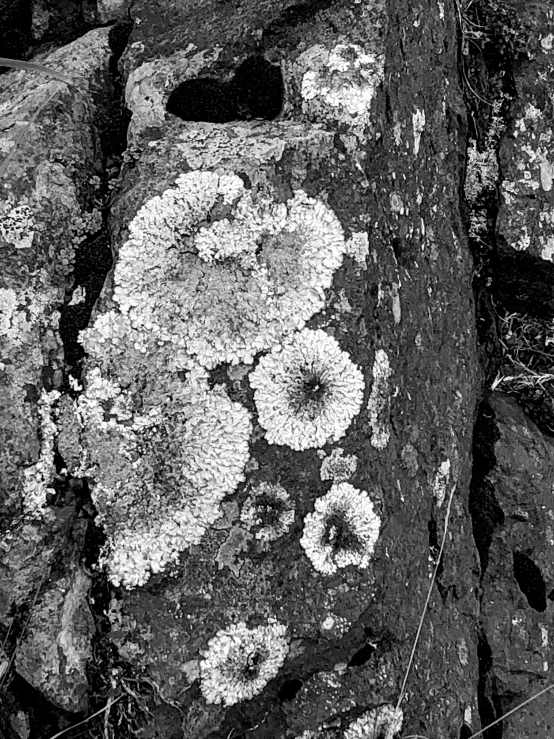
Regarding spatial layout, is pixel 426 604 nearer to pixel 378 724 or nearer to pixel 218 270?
pixel 378 724

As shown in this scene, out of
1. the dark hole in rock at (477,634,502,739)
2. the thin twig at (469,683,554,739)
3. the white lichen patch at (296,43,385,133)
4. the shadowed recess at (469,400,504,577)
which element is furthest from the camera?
the shadowed recess at (469,400,504,577)

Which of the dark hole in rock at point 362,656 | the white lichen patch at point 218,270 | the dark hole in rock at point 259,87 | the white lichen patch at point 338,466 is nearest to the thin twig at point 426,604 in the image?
the dark hole in rock at point 362,656

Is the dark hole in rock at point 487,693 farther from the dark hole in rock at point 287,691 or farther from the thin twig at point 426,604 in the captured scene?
the dark hole in rock at point 287,691

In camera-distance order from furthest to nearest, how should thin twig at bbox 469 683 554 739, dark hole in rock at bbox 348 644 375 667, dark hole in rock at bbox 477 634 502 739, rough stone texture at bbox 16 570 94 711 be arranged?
dark hole in rock at bbox 477 634 502 739 < thin twig at bbox 469 683 554 739 < dark hole in rock at bbox 348 644 375 667 < rough stone texture at bbox 16 570 94 711

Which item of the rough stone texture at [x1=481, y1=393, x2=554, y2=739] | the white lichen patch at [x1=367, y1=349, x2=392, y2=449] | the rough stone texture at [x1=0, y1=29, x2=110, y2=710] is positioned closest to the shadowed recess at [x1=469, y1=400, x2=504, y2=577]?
the rough stone texture at [x1=481, y1=393, x2=554, y2=739]

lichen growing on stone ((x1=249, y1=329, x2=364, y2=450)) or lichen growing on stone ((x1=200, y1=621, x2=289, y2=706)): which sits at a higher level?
lichen growing on stone ((x1=249, y1=329, x2=364, y2=450))

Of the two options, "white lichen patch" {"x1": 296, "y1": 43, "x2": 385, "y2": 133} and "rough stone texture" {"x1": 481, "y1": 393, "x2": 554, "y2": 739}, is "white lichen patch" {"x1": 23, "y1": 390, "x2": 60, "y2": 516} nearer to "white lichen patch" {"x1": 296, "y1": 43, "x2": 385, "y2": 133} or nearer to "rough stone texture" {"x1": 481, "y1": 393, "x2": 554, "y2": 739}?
"white lichen patch" {"x1": 296, "y1": 43, "x2": 385, "y2": 133}
